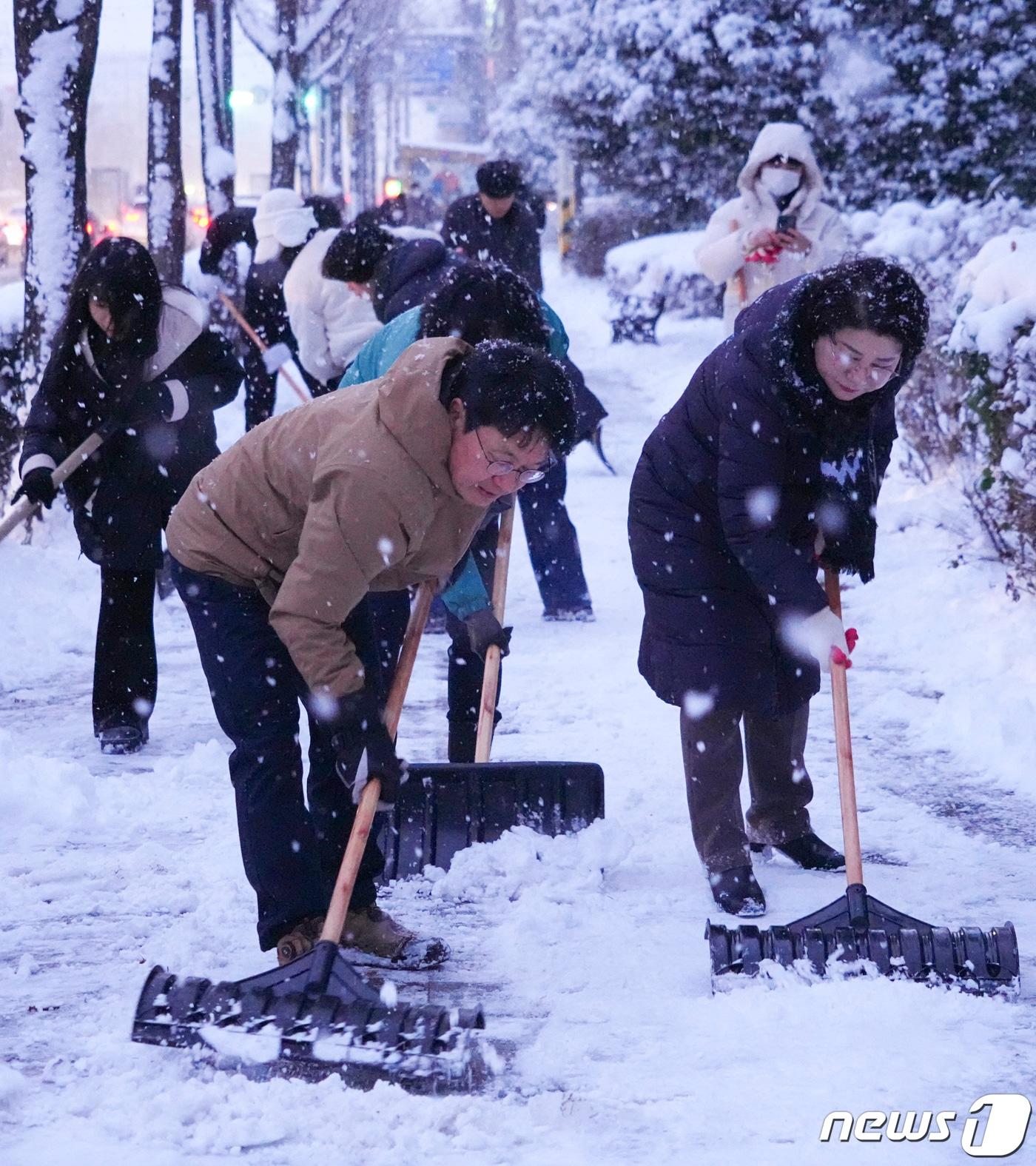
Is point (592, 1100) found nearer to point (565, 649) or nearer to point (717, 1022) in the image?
point (717, 1022)

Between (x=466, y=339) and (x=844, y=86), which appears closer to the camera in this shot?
(x=466, y=339)

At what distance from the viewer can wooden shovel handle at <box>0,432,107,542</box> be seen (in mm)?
4801

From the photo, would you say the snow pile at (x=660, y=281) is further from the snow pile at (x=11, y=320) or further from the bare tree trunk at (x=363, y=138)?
the bare tree trunk at (x=363, y=138)

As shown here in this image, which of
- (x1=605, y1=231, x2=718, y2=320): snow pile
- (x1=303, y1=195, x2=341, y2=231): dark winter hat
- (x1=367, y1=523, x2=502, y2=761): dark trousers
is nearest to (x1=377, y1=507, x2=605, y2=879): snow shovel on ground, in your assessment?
(x1=367, y1=523, x2=502, y2=761): dark trousers

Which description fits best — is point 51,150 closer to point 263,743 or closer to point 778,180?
point 778,180

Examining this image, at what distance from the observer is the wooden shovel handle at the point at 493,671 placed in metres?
4.20

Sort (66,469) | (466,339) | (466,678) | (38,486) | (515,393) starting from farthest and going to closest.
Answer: (66,469), (38,486), (466,678), (466,339), (515,393)

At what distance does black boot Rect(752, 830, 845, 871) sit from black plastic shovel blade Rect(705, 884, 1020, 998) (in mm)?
761

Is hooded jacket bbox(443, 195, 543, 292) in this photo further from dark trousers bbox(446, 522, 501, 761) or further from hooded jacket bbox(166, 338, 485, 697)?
hooded jacket bbox(166, 338, 485, 697)

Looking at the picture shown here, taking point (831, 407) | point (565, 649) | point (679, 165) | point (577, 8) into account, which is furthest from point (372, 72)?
point (831, 407)

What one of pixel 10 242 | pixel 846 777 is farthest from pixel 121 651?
pixel 10 242

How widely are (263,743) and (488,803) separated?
1008mm

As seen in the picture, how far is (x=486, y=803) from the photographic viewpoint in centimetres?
400

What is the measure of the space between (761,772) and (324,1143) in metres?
1.81
